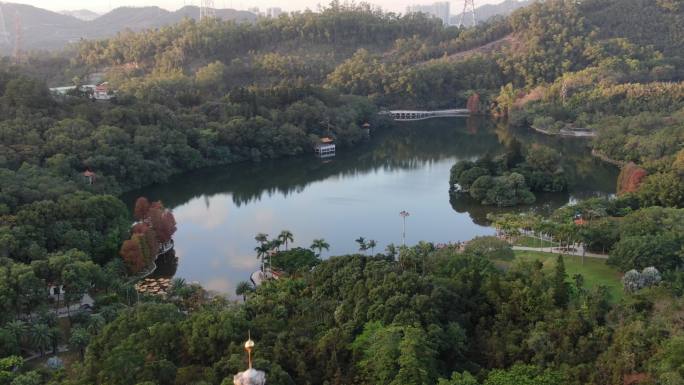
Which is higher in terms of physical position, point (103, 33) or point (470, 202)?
point (103, 33)

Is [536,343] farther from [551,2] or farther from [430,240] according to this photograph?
[551,2]

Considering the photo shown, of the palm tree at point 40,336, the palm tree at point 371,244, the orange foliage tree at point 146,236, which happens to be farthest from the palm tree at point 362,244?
the palm tree at point 40,336

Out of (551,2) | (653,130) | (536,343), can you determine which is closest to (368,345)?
(536,343)

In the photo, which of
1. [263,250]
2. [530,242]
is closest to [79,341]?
[263,250]

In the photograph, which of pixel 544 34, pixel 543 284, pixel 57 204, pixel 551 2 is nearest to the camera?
pixel 543 284

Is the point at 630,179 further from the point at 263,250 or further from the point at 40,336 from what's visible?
the point at 40,336
